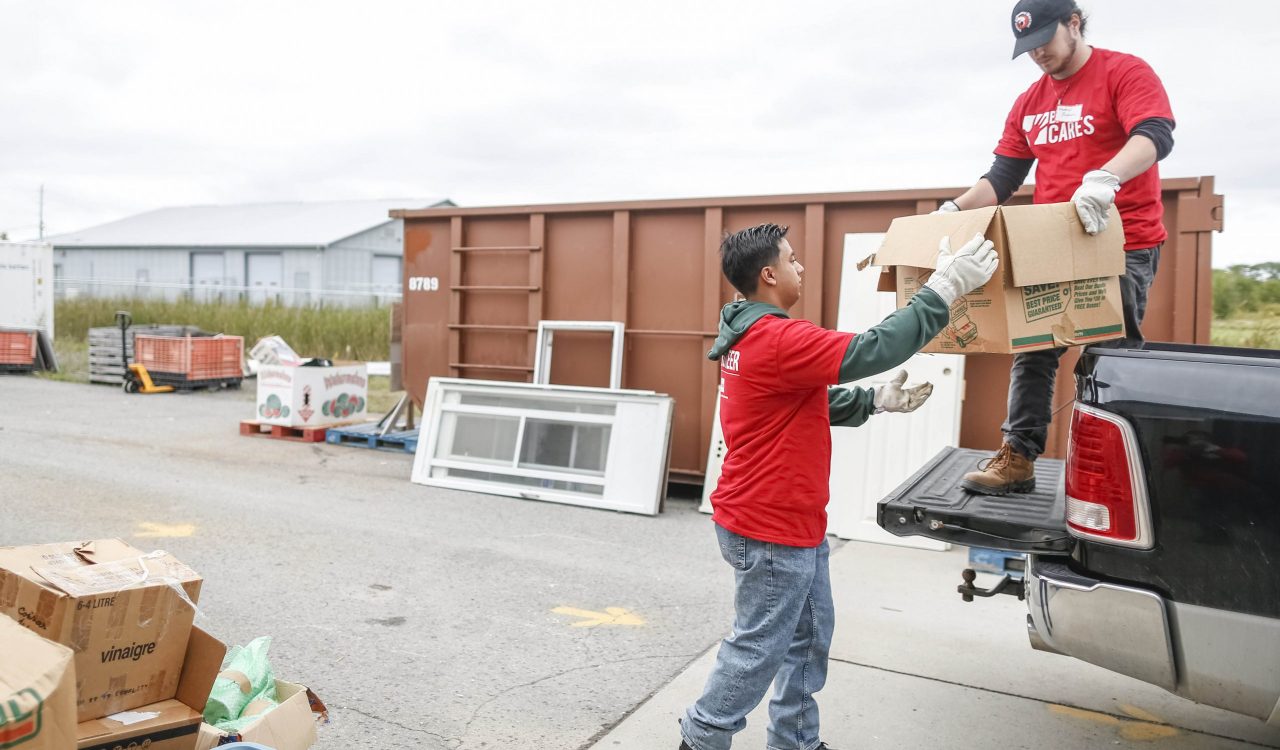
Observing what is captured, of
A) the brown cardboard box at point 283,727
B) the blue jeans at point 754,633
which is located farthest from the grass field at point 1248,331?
the brown cardboard box at point 283,727

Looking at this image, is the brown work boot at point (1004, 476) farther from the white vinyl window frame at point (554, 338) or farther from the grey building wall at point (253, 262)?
the grey building wall at point (253, 262)

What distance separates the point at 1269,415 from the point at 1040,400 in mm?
1285

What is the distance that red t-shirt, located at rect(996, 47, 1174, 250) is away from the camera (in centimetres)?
347

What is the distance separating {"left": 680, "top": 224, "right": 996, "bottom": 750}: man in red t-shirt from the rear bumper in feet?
2.22

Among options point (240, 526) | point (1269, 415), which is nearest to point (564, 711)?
point (1269, 415)

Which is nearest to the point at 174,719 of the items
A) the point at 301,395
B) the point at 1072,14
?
the point at 1072,14

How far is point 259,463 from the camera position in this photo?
933 centimetres

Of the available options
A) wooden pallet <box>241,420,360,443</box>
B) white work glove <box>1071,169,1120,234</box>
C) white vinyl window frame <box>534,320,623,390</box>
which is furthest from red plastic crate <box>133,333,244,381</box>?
white work glove <box>1071,169,1120,234</box>

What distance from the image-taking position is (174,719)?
8.49 feet

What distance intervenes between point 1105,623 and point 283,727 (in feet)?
8.02

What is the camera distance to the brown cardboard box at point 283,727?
268 cm

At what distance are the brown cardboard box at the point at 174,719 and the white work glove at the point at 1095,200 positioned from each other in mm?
2898

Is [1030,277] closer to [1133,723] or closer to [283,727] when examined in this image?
[1133,723]

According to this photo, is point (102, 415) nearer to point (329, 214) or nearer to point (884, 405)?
point (884, 405)
